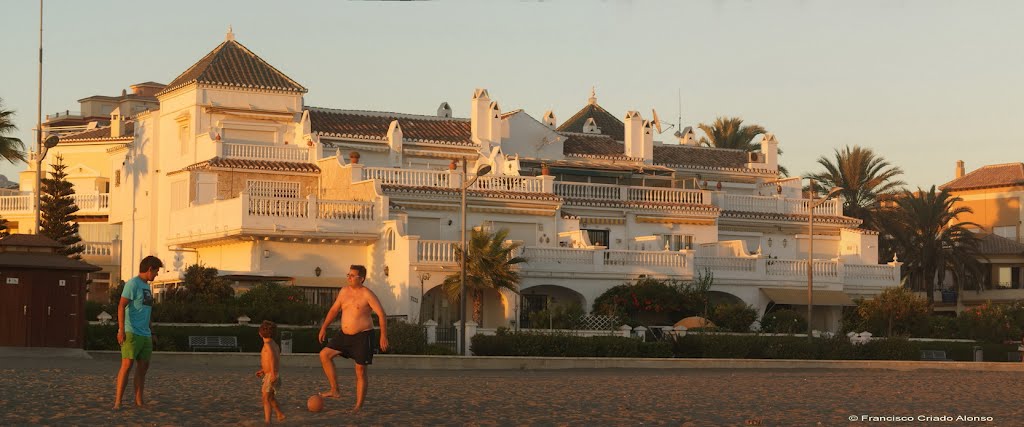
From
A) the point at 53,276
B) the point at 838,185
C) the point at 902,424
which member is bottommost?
the point at 902,424

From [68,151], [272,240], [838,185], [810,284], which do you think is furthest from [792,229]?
[68,151]

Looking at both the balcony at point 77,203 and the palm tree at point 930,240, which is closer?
the balcony at point 77,203

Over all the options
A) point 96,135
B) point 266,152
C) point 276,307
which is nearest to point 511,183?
point 266,152

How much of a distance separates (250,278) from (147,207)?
1555 cm

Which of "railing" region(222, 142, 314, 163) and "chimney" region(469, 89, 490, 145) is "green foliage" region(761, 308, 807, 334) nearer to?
"chimney" region(469, 89, 490, 145)

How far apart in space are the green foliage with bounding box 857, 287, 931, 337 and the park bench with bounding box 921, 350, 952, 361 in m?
4.01

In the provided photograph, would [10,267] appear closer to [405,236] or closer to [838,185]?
[405,236]

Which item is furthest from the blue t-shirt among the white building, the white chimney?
the white chimney

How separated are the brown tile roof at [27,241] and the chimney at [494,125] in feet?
99.1

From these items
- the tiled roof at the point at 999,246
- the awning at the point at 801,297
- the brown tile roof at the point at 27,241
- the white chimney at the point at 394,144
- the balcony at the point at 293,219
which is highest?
the white chimney at the point at 394,144

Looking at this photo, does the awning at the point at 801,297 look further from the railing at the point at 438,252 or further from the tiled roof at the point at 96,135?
the tiled roof at the point at 96,135

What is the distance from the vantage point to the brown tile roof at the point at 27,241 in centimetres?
3441

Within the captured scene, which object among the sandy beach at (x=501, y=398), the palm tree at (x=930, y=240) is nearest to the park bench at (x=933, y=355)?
the sandy beach at (x=501, y=398)

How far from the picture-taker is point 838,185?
7894 centimetres
